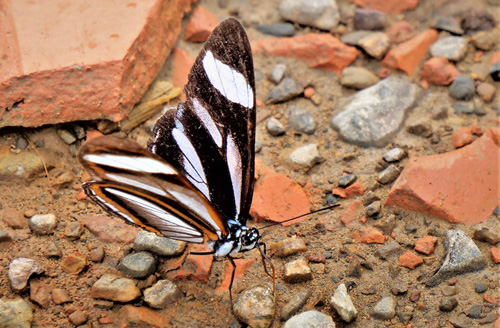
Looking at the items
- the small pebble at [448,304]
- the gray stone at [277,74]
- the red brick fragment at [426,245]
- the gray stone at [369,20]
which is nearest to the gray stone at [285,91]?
the gray stone at [277,74]

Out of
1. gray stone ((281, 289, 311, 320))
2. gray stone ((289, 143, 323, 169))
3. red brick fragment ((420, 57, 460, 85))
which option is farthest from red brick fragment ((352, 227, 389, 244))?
red brick fragment ((420, 57, 460, 85))

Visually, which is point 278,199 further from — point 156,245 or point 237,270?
point 156,245

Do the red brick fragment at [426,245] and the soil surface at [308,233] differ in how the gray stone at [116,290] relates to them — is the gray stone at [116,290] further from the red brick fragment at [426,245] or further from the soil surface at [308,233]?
Result: the red brick fragment at [426,245]

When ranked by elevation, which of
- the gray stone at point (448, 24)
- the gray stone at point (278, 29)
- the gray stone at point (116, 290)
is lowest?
the gray stone at point (116, 290)

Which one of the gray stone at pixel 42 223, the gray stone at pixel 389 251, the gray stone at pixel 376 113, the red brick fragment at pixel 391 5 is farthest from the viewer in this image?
the red brick fragment at pixel 391 5

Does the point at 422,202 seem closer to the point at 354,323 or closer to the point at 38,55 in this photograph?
the point at 354,323

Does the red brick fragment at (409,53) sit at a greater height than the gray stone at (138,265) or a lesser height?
greater

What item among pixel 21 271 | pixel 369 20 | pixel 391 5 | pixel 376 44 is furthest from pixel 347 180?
pixel 21 271
